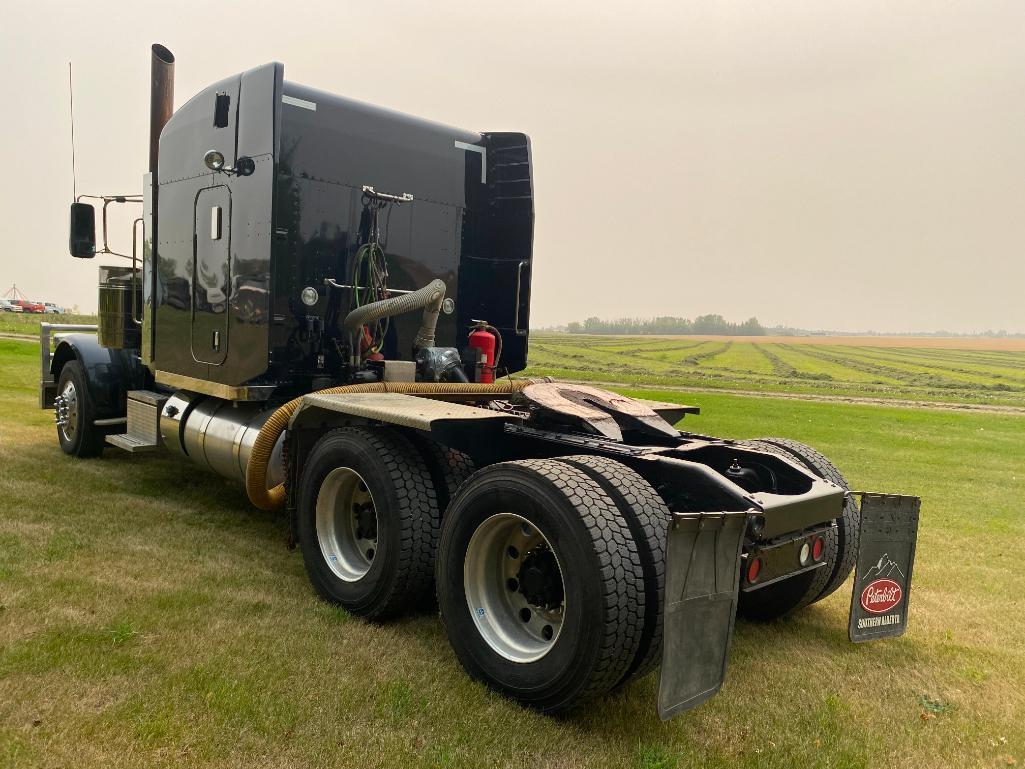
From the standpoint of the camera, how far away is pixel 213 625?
4.24m

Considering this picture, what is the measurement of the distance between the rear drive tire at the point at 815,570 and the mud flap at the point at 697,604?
111cm

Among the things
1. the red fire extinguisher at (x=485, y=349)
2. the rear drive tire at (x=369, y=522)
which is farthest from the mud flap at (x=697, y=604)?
the red fire extinguisher at (x=485, y=349)

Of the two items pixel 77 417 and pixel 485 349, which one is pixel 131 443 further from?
pixel 485 349

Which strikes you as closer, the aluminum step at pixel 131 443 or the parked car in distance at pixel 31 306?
the aluminum step at pixel 131 443

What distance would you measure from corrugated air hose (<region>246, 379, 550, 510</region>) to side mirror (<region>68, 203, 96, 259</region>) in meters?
3.72

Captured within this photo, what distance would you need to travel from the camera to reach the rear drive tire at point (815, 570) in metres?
4.40

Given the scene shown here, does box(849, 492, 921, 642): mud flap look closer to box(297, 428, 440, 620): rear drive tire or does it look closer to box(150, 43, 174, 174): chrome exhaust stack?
box(297, 428, 440, 620): rear drive tire

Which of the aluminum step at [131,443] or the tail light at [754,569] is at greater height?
the tail light at [754,569]

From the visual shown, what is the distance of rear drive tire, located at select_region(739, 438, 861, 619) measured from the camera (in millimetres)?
4402

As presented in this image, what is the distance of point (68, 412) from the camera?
8.76 meters

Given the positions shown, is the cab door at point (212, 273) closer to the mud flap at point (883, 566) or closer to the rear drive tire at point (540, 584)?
the rear drive tire at point (540, 584)

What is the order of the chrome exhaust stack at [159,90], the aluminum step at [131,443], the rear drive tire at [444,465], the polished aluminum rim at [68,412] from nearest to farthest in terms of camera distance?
1. the rear drive tire at [444,465]
2. the aluminum step at [131,443]
3. the chrome exhaust stack at [159,90]
4. the polished aluminum rim at [68,412]

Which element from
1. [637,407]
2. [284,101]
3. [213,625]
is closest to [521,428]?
[637,407]

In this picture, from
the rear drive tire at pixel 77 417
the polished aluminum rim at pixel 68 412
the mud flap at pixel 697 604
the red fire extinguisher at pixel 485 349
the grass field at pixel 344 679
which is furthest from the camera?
the polished aluminum rim at pixel 68 412
